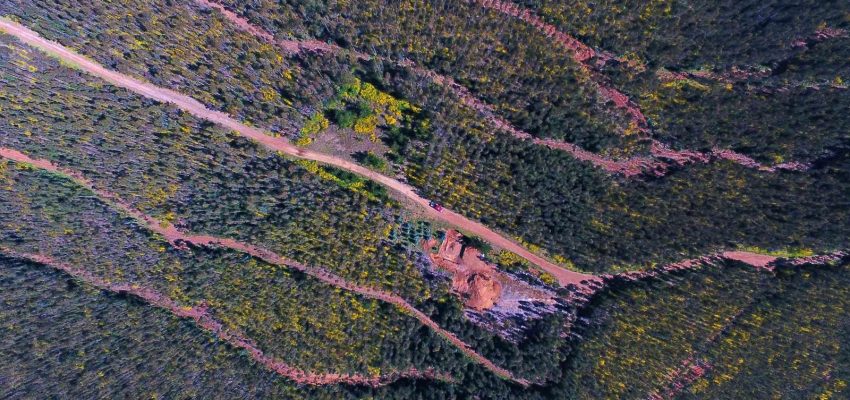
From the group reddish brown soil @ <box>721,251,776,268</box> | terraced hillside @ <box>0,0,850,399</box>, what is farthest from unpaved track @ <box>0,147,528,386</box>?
reddish brown soil @ <box>721,251,776,268</box>

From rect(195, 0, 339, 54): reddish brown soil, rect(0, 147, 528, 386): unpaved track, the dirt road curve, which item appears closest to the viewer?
the dirt road curve

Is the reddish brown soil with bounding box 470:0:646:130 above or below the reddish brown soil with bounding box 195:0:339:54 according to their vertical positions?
above

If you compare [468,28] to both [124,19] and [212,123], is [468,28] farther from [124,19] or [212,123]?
[124,19]

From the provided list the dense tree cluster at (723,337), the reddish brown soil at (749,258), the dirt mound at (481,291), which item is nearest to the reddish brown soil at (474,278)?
the dirt mound at (481,291)

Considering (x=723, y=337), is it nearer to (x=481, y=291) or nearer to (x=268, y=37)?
(x=481, y=291)

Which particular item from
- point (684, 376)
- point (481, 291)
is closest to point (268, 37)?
point (481, 291)

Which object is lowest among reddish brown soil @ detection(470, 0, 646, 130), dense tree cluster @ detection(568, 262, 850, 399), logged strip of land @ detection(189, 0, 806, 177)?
dense tree cluster @ detection(568, 262, 850, 399)

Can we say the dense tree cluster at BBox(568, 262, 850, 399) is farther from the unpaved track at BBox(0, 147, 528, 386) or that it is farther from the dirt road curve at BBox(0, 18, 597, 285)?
the unpaved track at BBox(0, 147, 528, 386)

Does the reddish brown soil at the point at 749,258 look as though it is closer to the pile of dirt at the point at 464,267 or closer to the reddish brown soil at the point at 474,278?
the reddish brown soil at the point at 474,278
